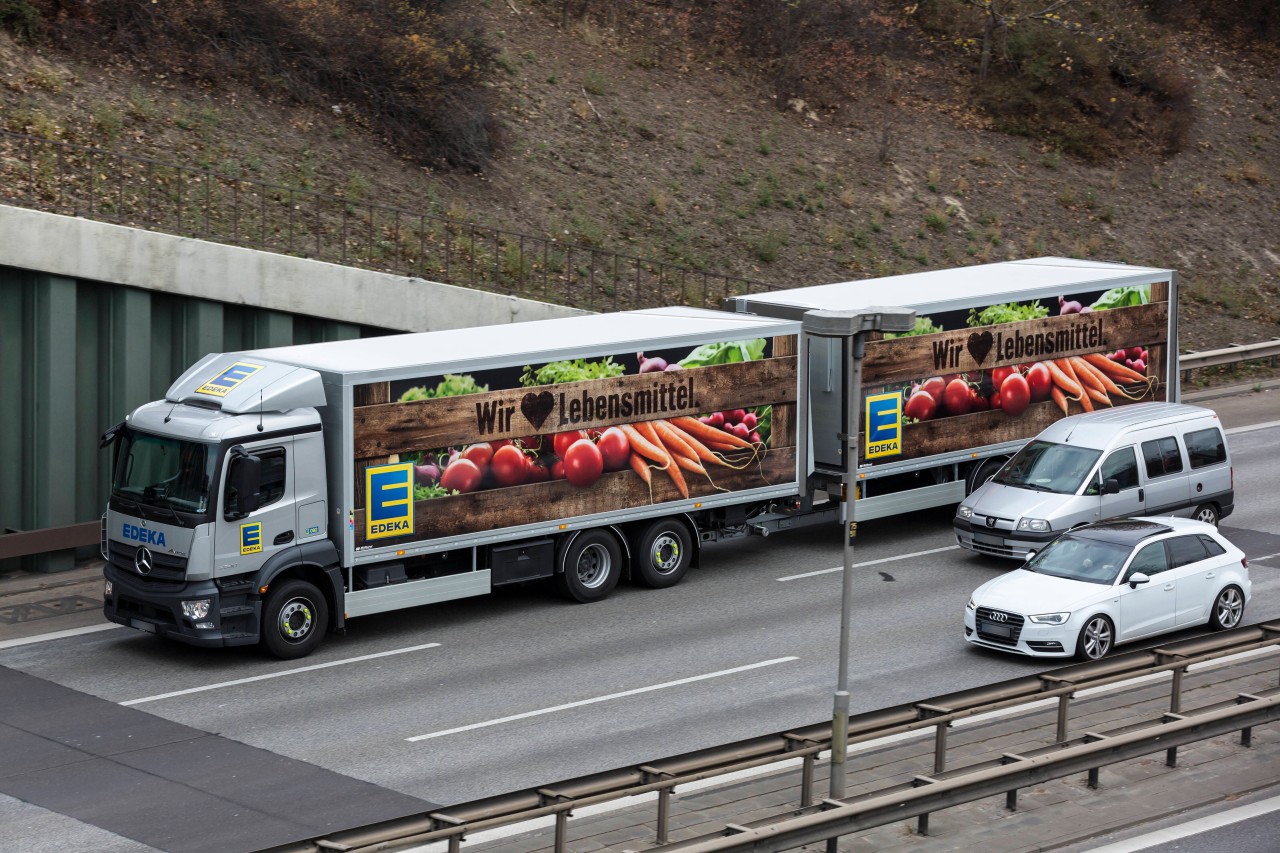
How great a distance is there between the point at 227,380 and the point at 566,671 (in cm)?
508

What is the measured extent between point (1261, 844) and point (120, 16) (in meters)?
25.2

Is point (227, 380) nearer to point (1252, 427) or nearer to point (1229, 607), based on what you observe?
point (1229, 607)

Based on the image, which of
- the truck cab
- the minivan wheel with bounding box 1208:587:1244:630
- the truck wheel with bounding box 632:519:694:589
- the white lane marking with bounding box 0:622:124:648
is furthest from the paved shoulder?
the minivan wheel with bounding box 1208:587:1244:630

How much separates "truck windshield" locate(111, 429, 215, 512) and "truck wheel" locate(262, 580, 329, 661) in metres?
1.33

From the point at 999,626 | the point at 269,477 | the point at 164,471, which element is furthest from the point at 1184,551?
the point at 164,471

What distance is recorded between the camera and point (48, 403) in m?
21.7

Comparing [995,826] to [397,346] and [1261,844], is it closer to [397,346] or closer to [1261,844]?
[1261,844]

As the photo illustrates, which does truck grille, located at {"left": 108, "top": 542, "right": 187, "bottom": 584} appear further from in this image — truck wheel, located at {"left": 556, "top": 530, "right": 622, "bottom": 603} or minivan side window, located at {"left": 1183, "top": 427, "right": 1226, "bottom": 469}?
minivan side window, located at {"left": 1183, "top": 427, "right": 1226, "bottom": 469}

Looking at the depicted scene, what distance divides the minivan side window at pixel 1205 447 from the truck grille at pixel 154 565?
1330 cm

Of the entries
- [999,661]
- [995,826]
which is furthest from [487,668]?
[995,826]

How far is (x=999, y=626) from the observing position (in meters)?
17.8

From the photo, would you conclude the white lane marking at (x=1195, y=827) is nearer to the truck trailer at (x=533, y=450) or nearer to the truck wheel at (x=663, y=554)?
the truck trailer at (x=533, y=450)

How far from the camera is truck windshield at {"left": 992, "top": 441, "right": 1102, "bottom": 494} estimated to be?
21.5 meters

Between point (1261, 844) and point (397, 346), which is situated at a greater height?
point (397, 346)
